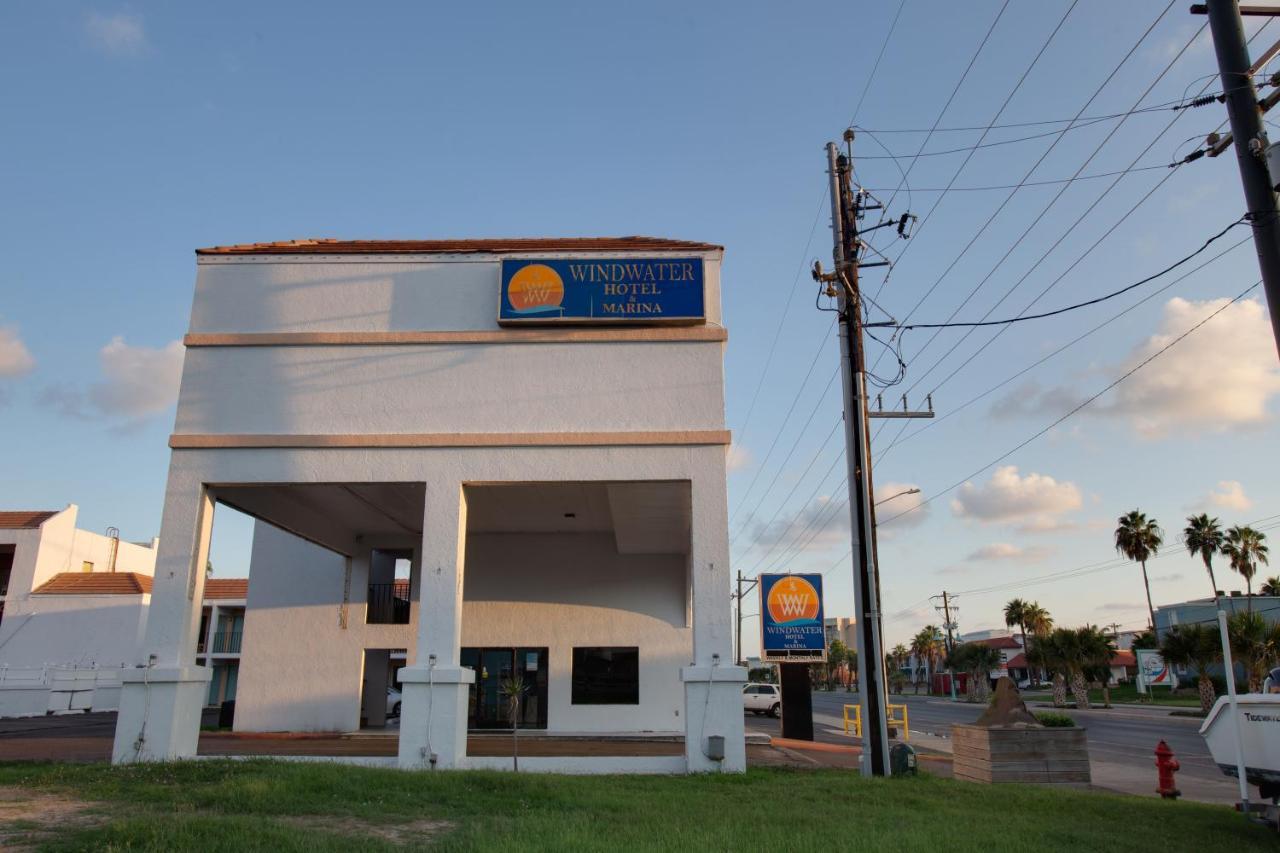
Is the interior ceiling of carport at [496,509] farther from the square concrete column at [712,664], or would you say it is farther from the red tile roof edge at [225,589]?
the red tile roof edge at [225,589]

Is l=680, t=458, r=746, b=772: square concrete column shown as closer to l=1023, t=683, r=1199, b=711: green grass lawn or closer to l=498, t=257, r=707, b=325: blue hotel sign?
l=498, t=257, r=707, b=325: blue hotel sign

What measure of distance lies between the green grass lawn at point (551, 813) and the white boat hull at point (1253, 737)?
0.67 m

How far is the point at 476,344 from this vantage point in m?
15.9

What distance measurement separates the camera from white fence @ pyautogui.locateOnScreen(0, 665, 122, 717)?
1217 inches

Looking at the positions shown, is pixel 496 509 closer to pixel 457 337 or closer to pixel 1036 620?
pixel 457 337

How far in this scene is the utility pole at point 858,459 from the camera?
1423cm

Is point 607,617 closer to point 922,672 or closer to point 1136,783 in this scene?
point 1136,783

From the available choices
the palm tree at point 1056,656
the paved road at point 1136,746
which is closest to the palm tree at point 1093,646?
the palm tree at point 1056,656

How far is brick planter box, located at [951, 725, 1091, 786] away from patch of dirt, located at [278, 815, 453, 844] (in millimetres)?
9530

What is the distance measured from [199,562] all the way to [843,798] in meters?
11.2

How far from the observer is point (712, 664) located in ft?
46.8

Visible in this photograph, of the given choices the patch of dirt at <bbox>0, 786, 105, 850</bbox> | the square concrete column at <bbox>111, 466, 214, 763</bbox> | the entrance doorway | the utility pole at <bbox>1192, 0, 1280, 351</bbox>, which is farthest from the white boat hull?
the entrance doorway

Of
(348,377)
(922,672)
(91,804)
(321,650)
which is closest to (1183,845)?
(91,804)

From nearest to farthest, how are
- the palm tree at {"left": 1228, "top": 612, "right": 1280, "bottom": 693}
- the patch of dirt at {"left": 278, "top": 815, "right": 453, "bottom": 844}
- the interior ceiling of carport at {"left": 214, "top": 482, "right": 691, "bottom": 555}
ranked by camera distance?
the patch of dirt at {"left": 278, "top": 815, "right": 453, "bottom": 844} < the interior ceiling of carport at {"left": 214, "top": 482, "right": 691, "bottom": 555} < the palm tree at {"left": 1228, "top": 612, "right": 1280, "bottom": 693}
